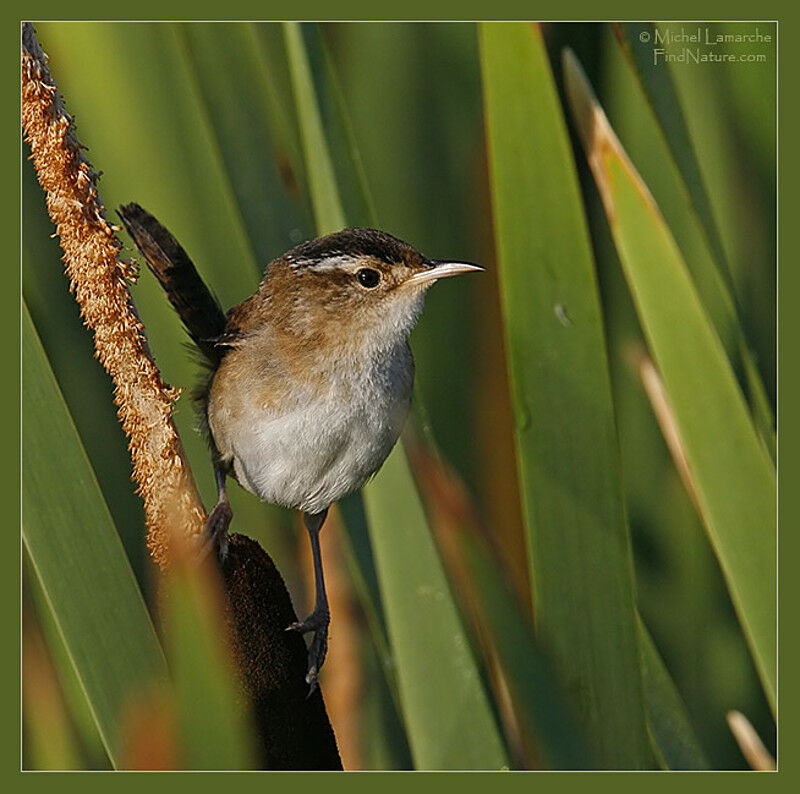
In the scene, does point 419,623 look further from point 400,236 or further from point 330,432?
point 400,236

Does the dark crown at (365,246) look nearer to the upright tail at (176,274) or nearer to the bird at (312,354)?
the bird at (312,354)

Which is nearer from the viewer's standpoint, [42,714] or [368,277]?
[368,277]

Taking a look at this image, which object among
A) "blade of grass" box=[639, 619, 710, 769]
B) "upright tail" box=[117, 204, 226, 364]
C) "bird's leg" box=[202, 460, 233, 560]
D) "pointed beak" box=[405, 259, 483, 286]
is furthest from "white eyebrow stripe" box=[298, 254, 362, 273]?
"blade of grass" box=[639, 619, 710, 769]

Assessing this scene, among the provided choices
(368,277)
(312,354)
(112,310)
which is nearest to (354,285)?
(368,277)

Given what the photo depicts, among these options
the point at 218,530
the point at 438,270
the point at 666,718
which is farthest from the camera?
the point at 666,718

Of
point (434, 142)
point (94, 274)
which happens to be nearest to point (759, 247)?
point (434, 142)

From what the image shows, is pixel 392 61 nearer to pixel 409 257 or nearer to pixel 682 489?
pixel 409 257

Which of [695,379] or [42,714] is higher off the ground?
[695,379]
